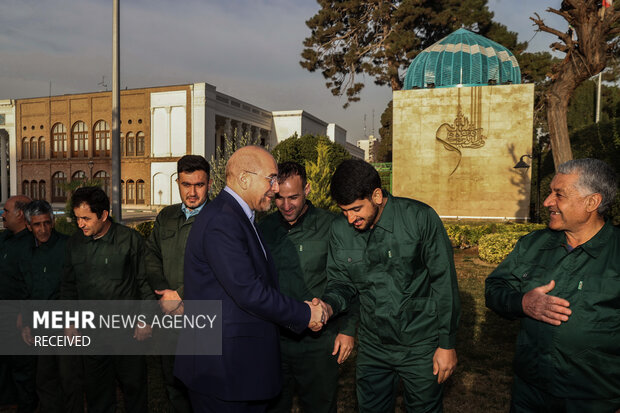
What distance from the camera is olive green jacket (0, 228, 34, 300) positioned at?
4.30 meters

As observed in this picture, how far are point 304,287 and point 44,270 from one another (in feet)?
8.78

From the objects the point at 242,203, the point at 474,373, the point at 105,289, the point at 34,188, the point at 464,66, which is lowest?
the point at 474,373

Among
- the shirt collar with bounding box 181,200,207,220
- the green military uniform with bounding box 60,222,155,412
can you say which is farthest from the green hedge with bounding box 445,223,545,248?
the green military uniform with bounding box 60,222,155,412

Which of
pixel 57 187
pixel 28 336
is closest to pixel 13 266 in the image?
pixel 28 336

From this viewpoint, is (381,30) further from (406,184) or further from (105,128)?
(105,128)

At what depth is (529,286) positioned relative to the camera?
262cm

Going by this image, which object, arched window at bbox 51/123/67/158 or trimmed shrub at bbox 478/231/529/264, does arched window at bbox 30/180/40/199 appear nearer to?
arched window at bbox 51/123/67/158

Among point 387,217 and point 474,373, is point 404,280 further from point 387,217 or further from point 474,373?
point 474,373

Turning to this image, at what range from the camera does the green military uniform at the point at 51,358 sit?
149 inches

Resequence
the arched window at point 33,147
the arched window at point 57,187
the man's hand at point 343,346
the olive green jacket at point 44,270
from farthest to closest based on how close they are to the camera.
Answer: the arched window at point 33,147
the arched window at point 57,187
the olive green jacket at point 44,270
the man's hand at point 343,346

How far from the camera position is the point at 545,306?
7.73 feet

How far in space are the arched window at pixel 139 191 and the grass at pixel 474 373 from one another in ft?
143

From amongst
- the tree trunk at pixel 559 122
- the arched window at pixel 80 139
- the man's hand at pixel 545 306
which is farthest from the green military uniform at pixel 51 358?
the arched window at pixel 80 139

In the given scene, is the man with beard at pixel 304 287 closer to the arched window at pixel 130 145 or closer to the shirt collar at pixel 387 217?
the shirt collar at pixel 387 217
